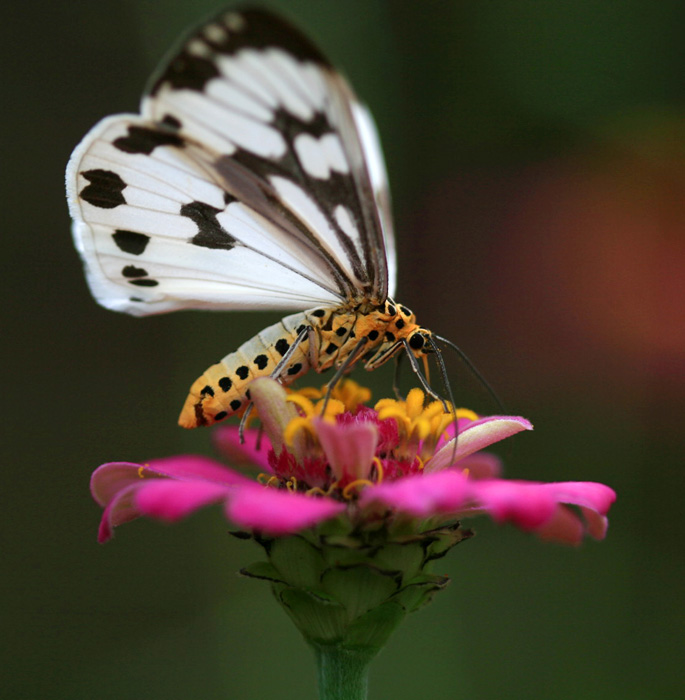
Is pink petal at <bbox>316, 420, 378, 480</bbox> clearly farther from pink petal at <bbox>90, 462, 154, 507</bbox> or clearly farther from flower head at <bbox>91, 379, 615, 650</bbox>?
pink petal at <bbox>90, 462, 154, 507</bbox>

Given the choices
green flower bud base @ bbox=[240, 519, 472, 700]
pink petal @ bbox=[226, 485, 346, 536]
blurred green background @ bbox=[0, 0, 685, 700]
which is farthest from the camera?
blurred green background @ bbox=[0, 0, 685, 700]

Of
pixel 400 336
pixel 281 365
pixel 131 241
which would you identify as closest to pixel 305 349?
pixel 281 365

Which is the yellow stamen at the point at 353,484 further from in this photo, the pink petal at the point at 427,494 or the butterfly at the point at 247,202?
the butterfly at the point at 247,202

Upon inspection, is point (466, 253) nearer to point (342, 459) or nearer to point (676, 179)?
point (676, 179)

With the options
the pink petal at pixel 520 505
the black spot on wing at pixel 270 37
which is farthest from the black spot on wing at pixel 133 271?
the pink petal at pixel 520 505

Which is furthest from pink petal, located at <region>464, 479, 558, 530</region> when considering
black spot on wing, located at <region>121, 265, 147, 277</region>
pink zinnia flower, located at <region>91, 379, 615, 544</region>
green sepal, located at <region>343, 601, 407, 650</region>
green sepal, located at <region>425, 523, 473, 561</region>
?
black spot on wing, located at <region>121, 265, 147, 277</region>
